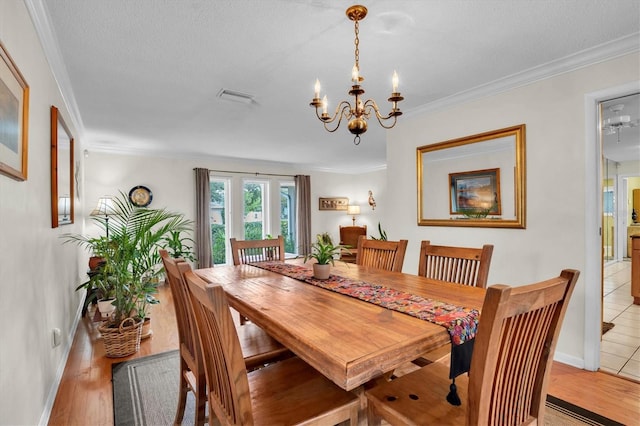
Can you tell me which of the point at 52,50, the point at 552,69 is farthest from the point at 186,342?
the point at 552,69

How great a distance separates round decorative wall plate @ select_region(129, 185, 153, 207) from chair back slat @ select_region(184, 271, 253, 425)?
16.0ft

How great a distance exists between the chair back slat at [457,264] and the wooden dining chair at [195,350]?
107 cm

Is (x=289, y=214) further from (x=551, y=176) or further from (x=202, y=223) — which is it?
(x=551, y=176)

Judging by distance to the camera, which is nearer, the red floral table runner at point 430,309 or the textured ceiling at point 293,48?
the red floral table runner at point 430,309

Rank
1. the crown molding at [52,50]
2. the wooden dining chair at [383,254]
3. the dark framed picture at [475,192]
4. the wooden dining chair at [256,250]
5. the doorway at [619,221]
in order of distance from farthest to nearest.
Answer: the dark framed picture at [475,192]
the wooden dining chair at [256,250]
the doorway at [619,221]
the wooden dining chair at [383,254]
the crown molding at [52,50]

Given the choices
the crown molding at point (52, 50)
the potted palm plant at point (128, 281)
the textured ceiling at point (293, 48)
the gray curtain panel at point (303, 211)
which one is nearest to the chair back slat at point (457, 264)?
the textured ceiling at point (293, 48)

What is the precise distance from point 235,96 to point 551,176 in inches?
108

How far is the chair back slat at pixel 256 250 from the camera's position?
9.06 ft

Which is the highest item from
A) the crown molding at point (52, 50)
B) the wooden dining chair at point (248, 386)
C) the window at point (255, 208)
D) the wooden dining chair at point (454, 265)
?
the crown molding at point (52, 50)

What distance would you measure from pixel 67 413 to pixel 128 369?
557mm

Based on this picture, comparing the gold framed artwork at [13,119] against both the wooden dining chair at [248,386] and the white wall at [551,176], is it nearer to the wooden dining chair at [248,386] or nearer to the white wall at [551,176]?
the wooden dining chair at [248,386]

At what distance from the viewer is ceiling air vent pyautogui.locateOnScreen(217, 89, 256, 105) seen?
118 inches

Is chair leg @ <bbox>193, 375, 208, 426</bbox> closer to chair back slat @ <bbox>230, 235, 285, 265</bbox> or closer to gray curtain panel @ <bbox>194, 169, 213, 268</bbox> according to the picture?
chair back slat @ <bbox>230, 235, 285, 265</bbox>

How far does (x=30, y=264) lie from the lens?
1.71 m
